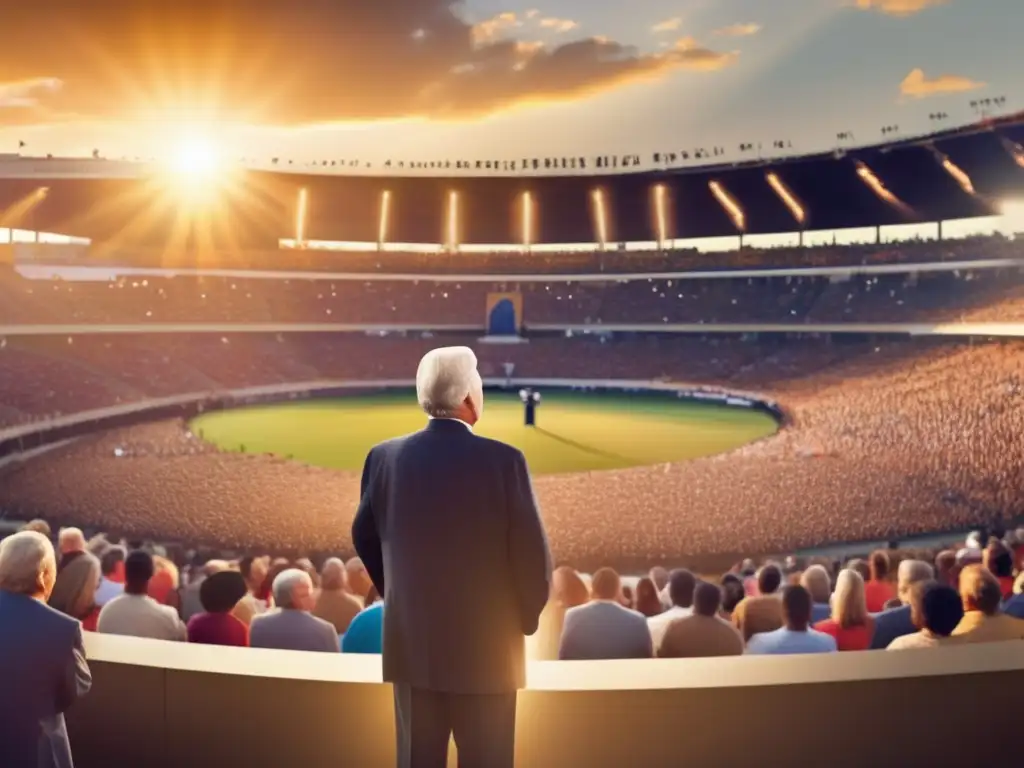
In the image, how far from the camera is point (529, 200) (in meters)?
57.4

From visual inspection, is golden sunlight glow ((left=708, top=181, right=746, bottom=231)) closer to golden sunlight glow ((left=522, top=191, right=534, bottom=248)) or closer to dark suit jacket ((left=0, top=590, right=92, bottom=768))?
golden sunlight glow ((left=522, top=191, right=534, bottom=248))

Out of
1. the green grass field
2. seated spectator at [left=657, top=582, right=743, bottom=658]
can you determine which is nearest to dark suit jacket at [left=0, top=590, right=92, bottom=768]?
seated spectator at [left=657, top=582, right=743, bottom=658]

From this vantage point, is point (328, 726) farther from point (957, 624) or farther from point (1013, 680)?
point (957, 624)

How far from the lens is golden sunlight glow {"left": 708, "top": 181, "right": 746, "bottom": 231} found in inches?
2101

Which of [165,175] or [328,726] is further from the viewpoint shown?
[165,175]

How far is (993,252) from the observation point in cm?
4178

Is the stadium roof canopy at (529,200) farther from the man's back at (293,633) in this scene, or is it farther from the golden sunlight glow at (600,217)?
the man's back at (293,633)

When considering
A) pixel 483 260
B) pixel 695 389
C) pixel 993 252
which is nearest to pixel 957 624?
pixel 695 389

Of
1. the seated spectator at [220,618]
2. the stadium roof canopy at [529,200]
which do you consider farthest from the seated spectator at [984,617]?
the stadium roof canopy at [529,200]

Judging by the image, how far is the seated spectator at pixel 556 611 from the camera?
19.7 ft

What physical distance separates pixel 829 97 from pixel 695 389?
1530 cm

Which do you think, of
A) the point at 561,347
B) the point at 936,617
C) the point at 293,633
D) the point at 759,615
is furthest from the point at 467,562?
the point at 561,347

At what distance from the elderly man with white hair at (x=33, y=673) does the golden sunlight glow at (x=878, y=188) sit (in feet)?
163

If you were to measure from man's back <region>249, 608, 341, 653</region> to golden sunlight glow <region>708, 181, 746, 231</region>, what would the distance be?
168 ft
